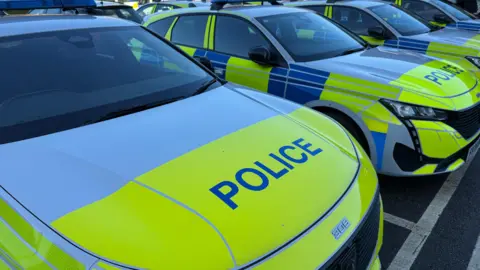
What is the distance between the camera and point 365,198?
1.76 m

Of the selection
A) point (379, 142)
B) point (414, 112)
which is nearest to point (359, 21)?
point (414, 112)

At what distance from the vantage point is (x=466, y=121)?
320cm

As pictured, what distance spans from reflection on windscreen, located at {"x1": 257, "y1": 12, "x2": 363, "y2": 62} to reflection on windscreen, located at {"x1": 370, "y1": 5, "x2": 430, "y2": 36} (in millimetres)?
1723

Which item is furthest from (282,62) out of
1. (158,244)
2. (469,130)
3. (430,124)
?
(158,244)

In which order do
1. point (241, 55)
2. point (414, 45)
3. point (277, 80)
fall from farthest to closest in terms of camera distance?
point (414, 45)
point (241, 55)
point (277, 80)

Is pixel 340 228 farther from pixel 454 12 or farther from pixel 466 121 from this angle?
pixel 454 12

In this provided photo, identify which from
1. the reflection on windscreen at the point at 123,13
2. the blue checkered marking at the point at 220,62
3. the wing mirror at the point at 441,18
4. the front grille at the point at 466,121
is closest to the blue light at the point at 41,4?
the blue checkered marking at the point at 220,62

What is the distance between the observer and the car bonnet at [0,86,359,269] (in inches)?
50.1

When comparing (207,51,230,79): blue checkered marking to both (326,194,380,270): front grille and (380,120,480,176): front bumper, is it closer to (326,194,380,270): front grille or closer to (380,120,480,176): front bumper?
(380,120,480,176): front bumper

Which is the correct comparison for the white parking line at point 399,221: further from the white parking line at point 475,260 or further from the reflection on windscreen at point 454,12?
the reflection on windscreen at point 454,12

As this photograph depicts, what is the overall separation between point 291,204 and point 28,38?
175 centimetres

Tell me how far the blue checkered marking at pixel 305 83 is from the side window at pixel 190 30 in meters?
1.26

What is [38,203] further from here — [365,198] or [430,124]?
[430,124]

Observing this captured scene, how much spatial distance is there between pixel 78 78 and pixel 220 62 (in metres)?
2.06
